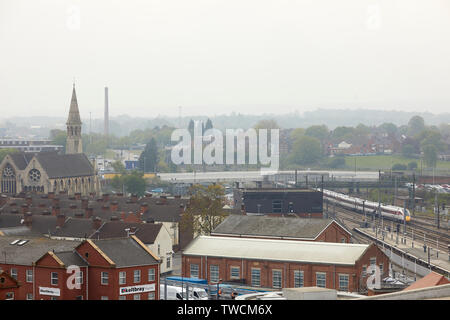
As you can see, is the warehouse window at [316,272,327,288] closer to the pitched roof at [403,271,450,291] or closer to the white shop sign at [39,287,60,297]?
the pitched roof at [403,271,450,291]

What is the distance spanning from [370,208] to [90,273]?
2108 inches

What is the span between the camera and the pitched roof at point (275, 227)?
41.8 meters

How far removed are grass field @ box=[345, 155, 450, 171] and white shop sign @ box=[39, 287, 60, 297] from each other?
459 ft

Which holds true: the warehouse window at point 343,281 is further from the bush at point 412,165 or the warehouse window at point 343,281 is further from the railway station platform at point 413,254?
the bush at point 412,165

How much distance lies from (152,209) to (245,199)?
40.6 ft

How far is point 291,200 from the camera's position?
68.8m

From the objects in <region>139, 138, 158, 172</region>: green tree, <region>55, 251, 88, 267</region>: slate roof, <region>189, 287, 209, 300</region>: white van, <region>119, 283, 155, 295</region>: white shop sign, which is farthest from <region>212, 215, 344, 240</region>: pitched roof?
<region>139, 138, 158, 172</region>: green tree

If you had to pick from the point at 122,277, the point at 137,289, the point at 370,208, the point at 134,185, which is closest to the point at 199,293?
the point at 137,289

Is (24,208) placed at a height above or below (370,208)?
above

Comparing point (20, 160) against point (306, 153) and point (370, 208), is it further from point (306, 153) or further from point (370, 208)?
point (306, 153)

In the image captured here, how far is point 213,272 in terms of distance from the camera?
38.7 metres

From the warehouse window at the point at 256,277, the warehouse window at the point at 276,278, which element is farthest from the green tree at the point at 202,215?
the warehouse window at the point at 276,278
